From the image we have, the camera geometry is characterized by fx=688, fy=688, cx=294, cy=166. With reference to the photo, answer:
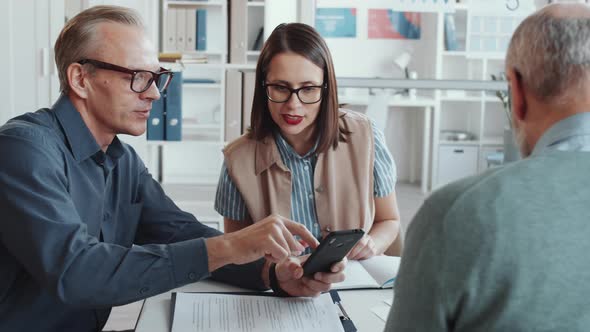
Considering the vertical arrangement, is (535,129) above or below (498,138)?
above

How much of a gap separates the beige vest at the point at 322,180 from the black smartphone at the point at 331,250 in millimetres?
503

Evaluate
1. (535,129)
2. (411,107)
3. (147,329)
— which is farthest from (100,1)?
(411,107)

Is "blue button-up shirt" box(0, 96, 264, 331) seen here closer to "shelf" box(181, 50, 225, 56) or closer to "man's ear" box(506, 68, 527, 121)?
"man's ear" box(506, 68, 527, 121)

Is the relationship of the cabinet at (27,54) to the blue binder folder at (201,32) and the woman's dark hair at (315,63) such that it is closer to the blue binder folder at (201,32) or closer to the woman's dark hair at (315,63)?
the woman's dark hair at (315,63)

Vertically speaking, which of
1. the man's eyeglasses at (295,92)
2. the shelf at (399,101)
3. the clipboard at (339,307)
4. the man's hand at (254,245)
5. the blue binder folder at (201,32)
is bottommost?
the clipboard at (339,307)

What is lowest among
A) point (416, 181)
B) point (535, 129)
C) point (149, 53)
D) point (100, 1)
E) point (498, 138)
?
point (416, 181)

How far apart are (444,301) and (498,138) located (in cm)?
585

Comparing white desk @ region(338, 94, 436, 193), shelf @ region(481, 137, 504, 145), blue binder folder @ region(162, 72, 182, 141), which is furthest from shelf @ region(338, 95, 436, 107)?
blue binder folder @ region(162, 72, 182, 141)

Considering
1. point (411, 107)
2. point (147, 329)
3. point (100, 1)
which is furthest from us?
point (411, 107)

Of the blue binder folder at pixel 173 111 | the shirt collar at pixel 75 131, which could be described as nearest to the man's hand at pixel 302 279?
the shirt collar at pixel 75 131

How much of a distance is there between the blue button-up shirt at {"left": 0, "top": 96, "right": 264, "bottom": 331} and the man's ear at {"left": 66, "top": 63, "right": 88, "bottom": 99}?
0.04 m

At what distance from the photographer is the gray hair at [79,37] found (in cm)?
142

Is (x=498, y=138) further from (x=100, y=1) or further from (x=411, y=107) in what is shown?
(x=100, y=1)

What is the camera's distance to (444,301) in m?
0.75
